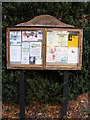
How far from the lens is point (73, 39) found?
4.25m

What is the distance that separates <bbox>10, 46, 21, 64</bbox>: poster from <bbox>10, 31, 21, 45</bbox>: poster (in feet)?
0.31

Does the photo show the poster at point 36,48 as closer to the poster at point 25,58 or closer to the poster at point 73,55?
the poster at point 25,58

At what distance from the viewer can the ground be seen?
4598 millimetres

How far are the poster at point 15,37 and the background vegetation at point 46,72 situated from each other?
0.46 metres

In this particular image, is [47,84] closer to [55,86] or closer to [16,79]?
[55,86]

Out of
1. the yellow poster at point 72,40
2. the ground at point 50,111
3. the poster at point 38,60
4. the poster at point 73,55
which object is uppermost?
the yellow poster at point 72,40

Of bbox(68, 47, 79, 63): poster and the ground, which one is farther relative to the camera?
the ground

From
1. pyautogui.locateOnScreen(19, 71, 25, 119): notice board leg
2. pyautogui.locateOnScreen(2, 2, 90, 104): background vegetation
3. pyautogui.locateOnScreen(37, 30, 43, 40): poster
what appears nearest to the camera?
pyautogui.locateOnScreen(37, 30, 43, 40): poster

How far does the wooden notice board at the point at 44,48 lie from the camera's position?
166 inches

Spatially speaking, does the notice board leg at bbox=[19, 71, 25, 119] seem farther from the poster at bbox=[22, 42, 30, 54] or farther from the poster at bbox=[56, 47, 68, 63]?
the poster at bbox=[56, 47, 68, 63]

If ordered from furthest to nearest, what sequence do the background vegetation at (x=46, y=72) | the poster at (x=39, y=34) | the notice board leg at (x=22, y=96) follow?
the background vegetation at (x=46, y=72), the notice board leg at (x=22, y=96), the poster at (x=39, y=34)

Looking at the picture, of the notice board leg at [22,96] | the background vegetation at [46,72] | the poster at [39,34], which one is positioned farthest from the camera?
the background vegetation at [46,72]

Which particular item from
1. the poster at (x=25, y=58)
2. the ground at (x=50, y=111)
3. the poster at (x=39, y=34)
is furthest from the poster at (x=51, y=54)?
the ground at (x=50, y=111)

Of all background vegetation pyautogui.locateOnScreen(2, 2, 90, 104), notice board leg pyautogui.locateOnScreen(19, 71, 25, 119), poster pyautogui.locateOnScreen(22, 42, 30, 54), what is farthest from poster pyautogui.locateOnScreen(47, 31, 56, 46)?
notice board leg pyautogui.locateOnScreen(19, 71, 25, 119)
